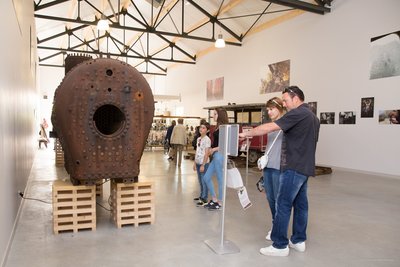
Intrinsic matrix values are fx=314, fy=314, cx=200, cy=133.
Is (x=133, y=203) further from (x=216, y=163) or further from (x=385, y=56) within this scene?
(x=385, y=56)

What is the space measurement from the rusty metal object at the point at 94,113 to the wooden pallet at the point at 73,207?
162 millimetres

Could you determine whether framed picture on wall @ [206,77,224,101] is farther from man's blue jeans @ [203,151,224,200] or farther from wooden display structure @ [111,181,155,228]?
wooden display structure @ [111,181,155,228]

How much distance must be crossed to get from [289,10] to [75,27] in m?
12.1

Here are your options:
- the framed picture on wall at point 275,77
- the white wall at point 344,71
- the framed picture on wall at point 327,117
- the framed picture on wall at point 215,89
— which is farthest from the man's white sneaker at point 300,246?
the framed picture on wall at point 215,89

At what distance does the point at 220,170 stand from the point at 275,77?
30.0 ft

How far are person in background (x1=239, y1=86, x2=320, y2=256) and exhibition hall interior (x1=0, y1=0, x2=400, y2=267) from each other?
14 millimetres

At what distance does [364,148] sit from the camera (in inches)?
371

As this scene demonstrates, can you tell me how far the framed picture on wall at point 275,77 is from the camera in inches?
490

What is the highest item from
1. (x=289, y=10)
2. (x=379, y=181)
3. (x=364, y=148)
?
(x=289, y=10)

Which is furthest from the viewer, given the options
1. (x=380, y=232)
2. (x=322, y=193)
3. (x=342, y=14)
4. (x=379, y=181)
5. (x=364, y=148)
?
(x=342, y=14)

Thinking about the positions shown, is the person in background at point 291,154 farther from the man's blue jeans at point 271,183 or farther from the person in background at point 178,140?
the person in background at point 178,140

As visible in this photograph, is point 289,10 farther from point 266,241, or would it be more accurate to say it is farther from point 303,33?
point 266,241

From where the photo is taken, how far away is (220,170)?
487 cm

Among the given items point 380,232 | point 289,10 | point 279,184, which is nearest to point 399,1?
point 289,10
